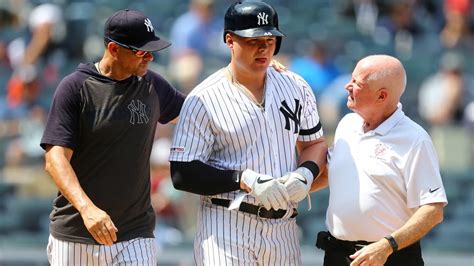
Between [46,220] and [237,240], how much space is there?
5.85 meters

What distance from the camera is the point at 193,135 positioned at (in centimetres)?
500

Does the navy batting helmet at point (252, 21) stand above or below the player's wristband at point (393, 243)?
above

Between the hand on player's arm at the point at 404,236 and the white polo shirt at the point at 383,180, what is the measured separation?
5 centimetres

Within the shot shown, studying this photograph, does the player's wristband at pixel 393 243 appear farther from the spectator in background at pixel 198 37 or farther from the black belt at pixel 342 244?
the spectator in background at pixel 198 37

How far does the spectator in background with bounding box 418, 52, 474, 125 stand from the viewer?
10.9m

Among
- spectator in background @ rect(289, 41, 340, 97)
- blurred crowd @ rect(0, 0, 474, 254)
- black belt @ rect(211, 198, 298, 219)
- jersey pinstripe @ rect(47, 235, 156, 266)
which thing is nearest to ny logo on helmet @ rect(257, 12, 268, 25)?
black belt @ rect(211, 198, 298, 219)

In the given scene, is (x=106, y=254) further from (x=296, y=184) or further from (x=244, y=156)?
(x=296, y=184)

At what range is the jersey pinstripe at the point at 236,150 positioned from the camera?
5000 millimetres

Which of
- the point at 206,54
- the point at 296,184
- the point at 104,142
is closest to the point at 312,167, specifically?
the point at 296,184

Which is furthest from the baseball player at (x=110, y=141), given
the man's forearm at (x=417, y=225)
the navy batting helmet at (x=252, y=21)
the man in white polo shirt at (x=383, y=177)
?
the man's forearm at (x=417, y=225)

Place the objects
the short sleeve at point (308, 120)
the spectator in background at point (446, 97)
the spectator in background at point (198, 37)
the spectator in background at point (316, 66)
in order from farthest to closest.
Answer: the spectator in background at point (198, 37) → the spectator in background at point (316, 66) → the spectator in background at point (446, 97) → the short sleeve at point (308, 120)

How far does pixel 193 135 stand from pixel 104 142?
406 mm

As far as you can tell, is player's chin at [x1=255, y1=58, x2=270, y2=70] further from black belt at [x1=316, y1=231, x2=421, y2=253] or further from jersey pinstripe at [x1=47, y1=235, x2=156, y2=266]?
jersey pinstripe at [x1=47, y1=235, x2=156, y2=266]

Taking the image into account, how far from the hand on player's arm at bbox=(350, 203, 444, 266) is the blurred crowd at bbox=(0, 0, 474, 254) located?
18.0ft
